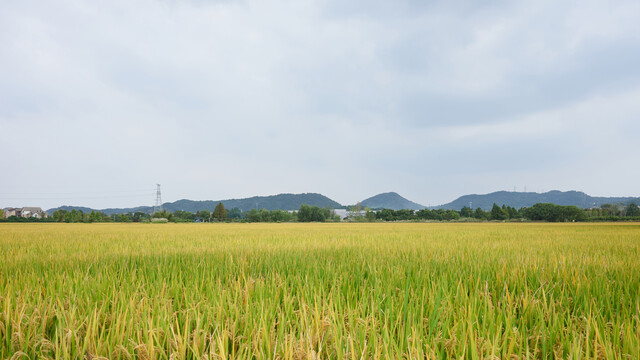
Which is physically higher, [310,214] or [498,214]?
[310,214]

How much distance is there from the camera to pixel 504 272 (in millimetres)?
3156

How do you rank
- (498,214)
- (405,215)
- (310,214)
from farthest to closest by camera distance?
1. (405,215)
2. (310,214)
3. (498,214)

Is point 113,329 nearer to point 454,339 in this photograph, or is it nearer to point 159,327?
point 159,327

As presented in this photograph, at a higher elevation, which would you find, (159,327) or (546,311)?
(159,327)

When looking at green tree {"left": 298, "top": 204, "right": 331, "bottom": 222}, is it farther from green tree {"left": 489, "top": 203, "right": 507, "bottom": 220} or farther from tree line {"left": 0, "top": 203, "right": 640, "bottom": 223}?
green tree {"left": 489, "top": 203, "right": 507, "bottom": 220}

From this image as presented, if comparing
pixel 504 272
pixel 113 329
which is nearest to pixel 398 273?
pixel 504 272

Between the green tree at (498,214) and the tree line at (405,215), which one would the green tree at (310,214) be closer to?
the tree line at (405,215)

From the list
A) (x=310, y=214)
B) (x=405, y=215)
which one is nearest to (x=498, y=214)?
(x=405, y=215)

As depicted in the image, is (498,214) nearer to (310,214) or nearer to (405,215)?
(405,215)

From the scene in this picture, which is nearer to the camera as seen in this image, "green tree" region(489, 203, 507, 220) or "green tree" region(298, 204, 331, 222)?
"green tree" region(489, 203, 507, 220)

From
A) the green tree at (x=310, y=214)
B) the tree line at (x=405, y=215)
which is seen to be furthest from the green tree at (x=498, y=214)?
the green tree at (x=310, y=214)

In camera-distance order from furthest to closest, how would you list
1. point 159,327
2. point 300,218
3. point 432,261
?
point 300,218
point 432,261
point 159,327

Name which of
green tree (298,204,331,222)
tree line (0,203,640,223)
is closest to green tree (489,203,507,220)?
tree line (0,203,640,223)

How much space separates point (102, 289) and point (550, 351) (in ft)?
10.5
